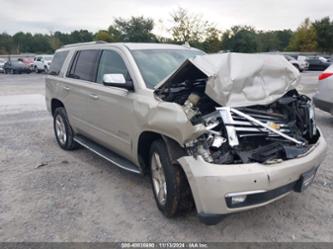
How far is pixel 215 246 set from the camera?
293 centimetres

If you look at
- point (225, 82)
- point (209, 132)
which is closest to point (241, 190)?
point (209, 132)

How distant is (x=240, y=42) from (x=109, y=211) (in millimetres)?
42524

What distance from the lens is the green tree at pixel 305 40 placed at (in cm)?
5250

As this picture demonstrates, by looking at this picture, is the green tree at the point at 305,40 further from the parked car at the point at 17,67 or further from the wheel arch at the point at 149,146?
the wheel arch at the point at 149,146

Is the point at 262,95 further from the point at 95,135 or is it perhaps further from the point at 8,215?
the point at 8,215

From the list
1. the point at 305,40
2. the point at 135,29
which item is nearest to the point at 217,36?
the point at 135,29

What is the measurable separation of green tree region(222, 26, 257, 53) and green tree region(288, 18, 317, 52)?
13.8m

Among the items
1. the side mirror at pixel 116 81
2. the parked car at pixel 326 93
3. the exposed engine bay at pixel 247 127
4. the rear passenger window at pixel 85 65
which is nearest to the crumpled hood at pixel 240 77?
the exposed engine bay at pixel 247 127

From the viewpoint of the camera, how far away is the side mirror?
3.59m

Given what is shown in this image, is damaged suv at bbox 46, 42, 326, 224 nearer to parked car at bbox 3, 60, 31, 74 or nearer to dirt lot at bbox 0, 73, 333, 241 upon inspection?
dirt lot at bbox 0, 73, 333, 241

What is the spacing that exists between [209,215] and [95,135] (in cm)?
252

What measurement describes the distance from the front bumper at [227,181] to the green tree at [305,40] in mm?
54984

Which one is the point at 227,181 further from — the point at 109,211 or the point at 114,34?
the point at 114,34

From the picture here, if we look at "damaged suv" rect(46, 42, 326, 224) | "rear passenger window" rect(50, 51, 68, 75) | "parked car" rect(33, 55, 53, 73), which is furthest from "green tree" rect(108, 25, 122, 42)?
"damaged suv" rect(46, 42, 326, 224)
